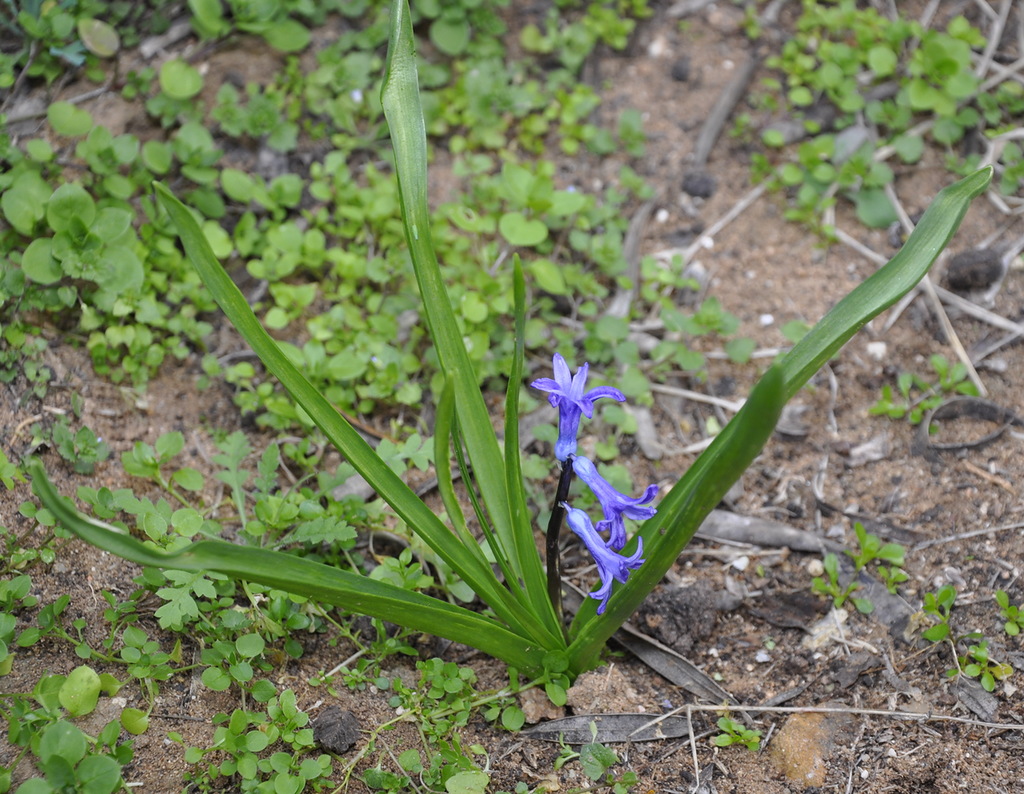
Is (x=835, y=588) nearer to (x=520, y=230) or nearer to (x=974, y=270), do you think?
(x=974, y=270)

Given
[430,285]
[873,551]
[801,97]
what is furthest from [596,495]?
[801,97]

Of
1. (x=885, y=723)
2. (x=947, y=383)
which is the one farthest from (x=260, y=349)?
(x=947, y=383)

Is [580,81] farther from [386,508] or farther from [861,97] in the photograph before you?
[386,508]

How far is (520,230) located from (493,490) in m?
1.23

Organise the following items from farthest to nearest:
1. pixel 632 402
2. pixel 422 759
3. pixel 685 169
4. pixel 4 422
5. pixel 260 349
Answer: pixel 685 169, pixel 632 402, pixel 4 422, pixel 422 759, pixel 260 349

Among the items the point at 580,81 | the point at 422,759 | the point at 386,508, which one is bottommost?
the point at 422,759

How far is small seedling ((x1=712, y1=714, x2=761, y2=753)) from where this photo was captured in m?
1.94

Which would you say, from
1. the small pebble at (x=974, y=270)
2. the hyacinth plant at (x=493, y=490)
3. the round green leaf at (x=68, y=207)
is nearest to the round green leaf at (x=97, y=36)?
the round green leaf at (x=68, y=207)

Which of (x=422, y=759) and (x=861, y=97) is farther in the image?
(x=861, y=97)

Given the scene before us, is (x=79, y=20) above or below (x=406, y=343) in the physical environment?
above

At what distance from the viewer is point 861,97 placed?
348 centimetres

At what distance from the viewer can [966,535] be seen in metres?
2.34

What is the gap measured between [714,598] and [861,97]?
234cm

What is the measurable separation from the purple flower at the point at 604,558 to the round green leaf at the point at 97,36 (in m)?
2.50
